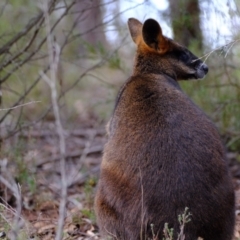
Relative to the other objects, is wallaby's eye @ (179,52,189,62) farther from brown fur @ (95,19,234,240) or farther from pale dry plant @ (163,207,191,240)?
pale dry plant @ (163,207,191,240)

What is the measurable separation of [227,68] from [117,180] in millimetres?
3998

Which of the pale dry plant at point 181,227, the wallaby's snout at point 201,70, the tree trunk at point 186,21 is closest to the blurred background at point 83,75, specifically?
the tree trunk at point 186,21

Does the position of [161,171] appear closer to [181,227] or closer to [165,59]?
[181,227]

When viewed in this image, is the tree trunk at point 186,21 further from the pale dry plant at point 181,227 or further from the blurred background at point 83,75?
the pale dry plant at point 181,227

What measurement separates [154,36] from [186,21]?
236 centimetres

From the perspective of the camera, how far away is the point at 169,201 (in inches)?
165

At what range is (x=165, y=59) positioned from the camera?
5172 millimetres

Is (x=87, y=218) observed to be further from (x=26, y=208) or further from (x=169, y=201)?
(x=169, y=201)

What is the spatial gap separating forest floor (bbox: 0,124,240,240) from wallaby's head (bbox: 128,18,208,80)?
78 cm

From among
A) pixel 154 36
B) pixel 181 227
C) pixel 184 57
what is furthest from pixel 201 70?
pixel 181 227

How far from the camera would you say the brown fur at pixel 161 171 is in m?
4.21

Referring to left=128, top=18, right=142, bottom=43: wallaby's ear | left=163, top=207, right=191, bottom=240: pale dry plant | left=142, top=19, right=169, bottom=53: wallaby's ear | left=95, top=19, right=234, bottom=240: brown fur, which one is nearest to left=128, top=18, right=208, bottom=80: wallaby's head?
left=142, top=19, right=169, bottom=53: wallaby's ear

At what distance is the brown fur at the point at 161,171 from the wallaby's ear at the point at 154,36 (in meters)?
0.43

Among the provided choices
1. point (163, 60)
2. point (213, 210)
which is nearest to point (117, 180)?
point (213, 210)
